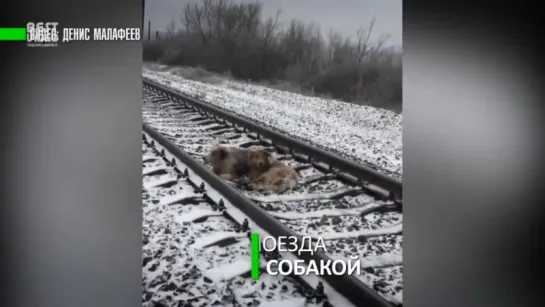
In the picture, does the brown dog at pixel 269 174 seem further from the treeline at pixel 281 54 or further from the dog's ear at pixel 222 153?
the treeline at pixel 281 54

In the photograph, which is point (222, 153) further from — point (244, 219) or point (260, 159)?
point (244, 219)

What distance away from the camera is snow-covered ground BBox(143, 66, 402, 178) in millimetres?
2527

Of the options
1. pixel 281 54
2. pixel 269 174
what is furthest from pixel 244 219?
pixel 281 54

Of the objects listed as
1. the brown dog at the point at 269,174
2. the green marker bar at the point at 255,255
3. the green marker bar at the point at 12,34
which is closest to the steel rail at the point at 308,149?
the brown dog at the point at 269,174

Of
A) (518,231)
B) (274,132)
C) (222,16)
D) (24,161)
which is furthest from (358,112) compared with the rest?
(24,161)

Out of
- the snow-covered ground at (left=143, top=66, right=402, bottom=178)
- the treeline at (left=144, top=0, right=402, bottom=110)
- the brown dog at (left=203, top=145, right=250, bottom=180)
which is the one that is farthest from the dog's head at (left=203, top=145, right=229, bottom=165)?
the treeline at (left=144, top=0, right=402, bottom=110)

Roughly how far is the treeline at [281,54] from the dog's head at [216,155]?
1.26 ft

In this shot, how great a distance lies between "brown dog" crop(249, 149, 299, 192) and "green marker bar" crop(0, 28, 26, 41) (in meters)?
1.28

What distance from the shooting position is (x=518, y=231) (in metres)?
2.54

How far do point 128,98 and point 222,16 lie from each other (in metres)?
0.62

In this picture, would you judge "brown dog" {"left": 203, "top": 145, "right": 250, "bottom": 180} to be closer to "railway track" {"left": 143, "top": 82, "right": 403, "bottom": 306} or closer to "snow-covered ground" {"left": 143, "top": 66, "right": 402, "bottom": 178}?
"railway track" {"left": 143, "top": 82, "right": 403, "bottom": 306}

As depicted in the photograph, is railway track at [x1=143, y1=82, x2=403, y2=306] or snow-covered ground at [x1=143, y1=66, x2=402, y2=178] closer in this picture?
railway track at [x1=143, y1=82, x2=403, y2=306]

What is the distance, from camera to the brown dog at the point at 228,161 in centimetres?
248

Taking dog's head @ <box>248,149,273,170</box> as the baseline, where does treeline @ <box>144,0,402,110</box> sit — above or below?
above
